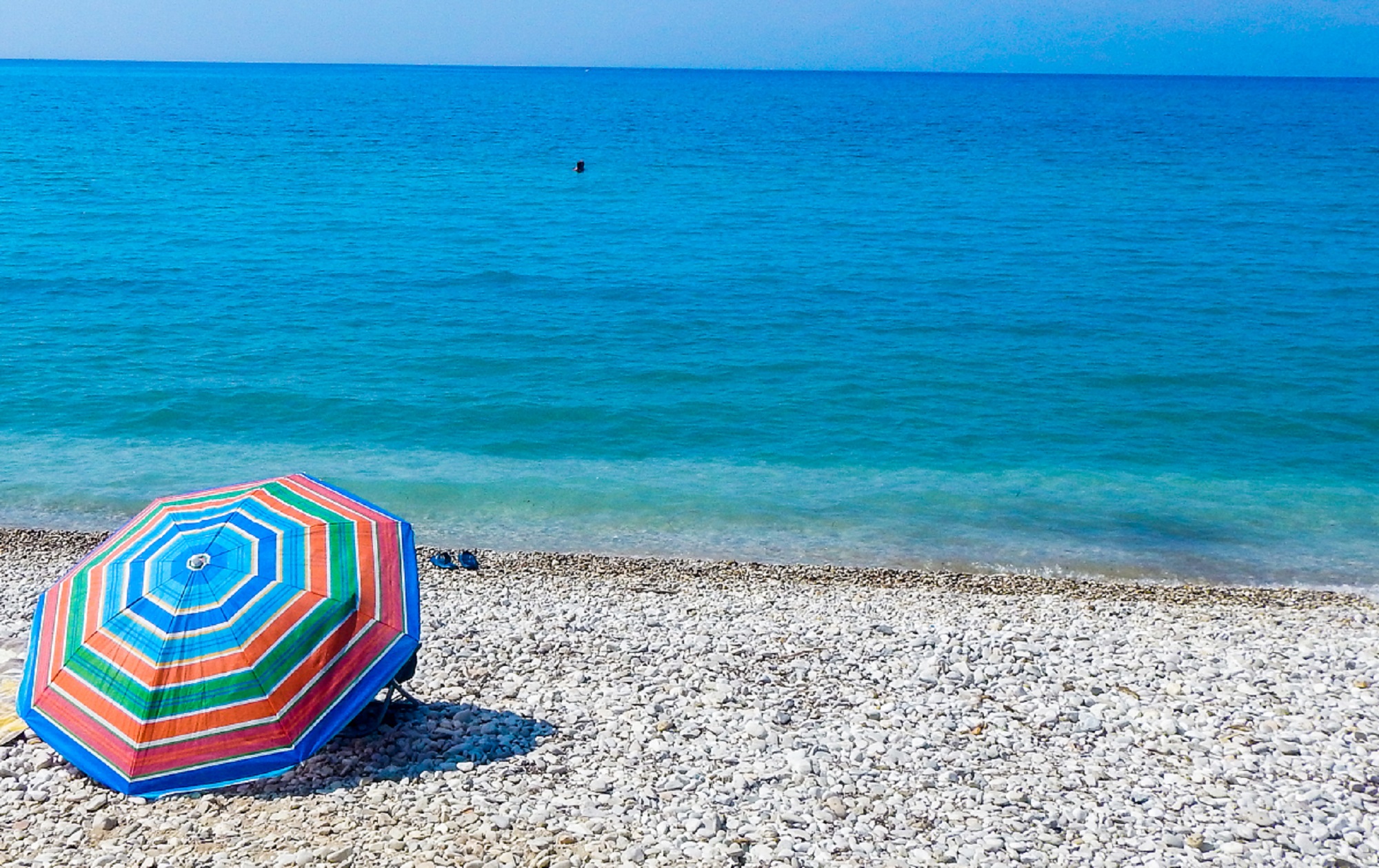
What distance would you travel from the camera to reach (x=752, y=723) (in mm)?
9016

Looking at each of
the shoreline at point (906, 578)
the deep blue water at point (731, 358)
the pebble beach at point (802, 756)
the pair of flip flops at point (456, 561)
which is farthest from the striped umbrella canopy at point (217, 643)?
the deep blue water at point (731, 358)

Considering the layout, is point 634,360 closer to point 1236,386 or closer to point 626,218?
point 1236,386

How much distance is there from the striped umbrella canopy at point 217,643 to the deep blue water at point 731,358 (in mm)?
7831

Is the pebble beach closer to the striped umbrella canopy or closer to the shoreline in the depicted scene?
the striped umbrella canopy

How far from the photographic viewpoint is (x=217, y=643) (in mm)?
7793

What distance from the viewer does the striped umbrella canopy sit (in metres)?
7.64

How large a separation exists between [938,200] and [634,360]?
84.8 feet

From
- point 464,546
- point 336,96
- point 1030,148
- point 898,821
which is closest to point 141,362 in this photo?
point 464,546

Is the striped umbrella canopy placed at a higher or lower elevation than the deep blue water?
lower

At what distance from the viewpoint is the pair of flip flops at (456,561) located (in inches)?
574

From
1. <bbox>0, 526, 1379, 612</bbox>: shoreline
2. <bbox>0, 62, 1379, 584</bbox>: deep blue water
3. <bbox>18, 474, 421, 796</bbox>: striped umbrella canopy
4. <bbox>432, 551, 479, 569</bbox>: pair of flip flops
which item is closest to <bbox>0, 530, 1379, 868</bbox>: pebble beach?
<bbox>18, 474, 421, 796</bbox>: striped umbrella canopy

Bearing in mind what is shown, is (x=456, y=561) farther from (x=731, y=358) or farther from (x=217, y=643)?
(x=731, y=358)

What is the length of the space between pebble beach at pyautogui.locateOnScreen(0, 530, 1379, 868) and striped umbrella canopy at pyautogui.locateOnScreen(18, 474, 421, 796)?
449 mm

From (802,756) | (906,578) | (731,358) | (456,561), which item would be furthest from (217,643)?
(731,358)
